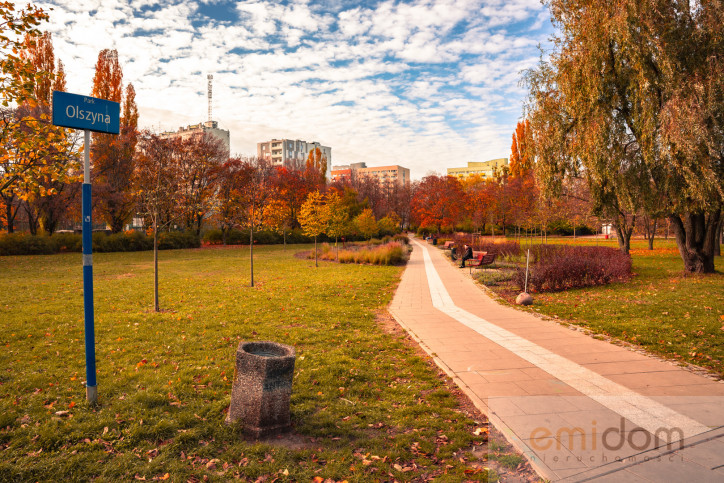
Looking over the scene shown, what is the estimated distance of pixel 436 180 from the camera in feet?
152

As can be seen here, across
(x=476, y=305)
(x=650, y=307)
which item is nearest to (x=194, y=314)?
(x=476, y=305)

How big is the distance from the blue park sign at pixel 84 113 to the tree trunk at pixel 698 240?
1705cm

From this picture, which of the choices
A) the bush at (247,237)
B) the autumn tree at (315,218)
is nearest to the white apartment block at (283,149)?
the bush at (247,237)

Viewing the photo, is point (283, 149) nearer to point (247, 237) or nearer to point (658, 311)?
point (247, 237)

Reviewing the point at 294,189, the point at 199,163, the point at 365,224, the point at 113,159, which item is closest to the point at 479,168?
the point at 294,189

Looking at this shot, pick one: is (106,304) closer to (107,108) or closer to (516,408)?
(107,108)

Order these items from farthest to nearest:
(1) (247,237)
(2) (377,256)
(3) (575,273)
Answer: (1) (247,237) → (2) (377,256) → (3) (575,273)

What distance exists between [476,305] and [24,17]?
35.2 feet

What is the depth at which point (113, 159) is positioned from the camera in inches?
1182

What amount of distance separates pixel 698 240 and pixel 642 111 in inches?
210

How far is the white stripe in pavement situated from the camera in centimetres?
399

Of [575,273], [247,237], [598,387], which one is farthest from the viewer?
[247,237]

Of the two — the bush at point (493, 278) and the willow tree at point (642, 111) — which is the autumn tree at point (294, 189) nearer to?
the bush at point (493, 278)

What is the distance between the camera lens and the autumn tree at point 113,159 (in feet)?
95.7
